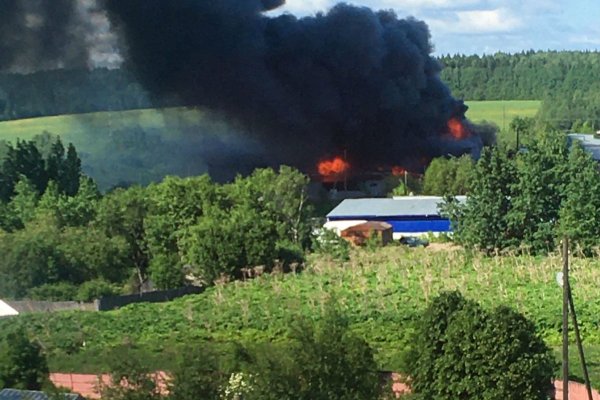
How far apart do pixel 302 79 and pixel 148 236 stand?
15851 millimetres

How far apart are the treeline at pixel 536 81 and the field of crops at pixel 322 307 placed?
4491 centimetres

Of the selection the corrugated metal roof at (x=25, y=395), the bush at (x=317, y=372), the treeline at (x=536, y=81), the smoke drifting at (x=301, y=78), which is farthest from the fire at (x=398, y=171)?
the bush at (x=317, y=372)

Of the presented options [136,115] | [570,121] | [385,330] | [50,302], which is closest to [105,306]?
[50,302]

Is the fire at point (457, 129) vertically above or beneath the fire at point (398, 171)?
above

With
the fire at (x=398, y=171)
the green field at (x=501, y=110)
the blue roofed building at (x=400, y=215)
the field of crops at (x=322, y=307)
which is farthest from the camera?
the green field at (x=501, y=110)

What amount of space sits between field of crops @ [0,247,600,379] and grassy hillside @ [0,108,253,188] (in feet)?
53.9

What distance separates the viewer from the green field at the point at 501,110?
6708 cm

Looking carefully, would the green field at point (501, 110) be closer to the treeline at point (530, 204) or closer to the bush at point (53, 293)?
the treeline at point (530, 204)

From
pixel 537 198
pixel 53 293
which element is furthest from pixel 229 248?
pixel 537 198

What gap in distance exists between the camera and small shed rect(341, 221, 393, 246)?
99.7 ft

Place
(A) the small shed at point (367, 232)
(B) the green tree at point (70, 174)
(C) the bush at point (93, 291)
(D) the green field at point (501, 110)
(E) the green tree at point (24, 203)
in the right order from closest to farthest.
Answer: (C) the bush at point (93, 291)
(E) the green tree at point (24, 203)
(A) the small shed at point (367, 232)
(B) the green tree at point (70, 174)
(D) the green field at point (501, 110)

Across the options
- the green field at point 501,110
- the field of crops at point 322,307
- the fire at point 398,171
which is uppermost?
the green field at point 501,110

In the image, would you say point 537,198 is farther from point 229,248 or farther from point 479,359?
point 479,359

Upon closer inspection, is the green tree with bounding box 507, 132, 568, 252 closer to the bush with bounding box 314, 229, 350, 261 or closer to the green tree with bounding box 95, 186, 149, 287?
the bush with bounding box 314, 229, 350, 261
